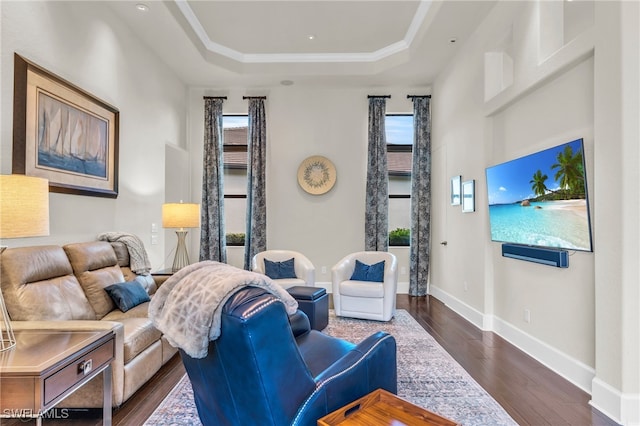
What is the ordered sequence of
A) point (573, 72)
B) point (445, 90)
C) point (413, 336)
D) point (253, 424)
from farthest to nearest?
point (445, 90), point (413, 336), point (573, 72), point (253, 424)

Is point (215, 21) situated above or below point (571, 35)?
above

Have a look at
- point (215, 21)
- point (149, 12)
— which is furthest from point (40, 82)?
point (215, 21)

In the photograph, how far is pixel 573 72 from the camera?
2781 mm

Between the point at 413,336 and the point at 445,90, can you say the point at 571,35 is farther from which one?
the point at 413,336

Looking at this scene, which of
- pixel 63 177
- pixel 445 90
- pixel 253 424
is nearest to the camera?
pixel 253 424

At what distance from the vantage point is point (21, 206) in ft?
6.24

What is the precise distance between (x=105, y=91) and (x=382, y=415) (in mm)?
4020

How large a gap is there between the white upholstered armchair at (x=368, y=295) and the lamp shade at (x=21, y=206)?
3.28 meters

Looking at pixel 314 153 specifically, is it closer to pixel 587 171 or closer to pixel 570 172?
pixel 570 172

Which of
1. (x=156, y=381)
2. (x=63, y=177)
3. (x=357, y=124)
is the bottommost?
(x=156, y=381)

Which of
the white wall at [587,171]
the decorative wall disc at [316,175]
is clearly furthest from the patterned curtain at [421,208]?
the decorative wall disc at [316,175]

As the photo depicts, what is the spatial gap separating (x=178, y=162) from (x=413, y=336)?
4.58 m

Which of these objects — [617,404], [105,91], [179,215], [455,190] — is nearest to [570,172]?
[617,404]

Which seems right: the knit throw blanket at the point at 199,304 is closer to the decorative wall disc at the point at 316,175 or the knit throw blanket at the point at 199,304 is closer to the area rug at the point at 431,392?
the area rug at the point at 431,392
